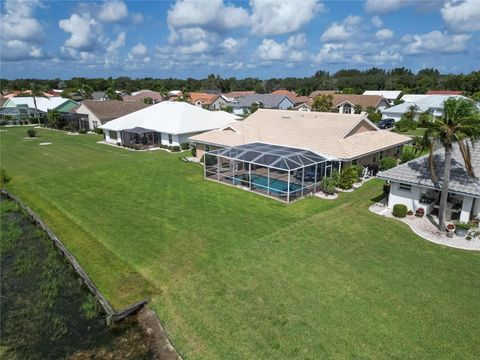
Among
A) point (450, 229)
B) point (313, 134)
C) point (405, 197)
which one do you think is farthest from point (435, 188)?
point (313, 134)

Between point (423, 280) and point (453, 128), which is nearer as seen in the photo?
point (423, 280)

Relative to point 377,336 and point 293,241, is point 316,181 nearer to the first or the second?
point 293,241

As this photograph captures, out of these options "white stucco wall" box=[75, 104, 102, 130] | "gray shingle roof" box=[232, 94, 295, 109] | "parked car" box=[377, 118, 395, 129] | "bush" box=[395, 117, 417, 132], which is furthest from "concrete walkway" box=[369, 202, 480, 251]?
"gray shingle roof" box=[232, 94, 295, 109]

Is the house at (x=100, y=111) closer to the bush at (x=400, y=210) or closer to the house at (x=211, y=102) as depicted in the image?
the house at (x=211, y=102)

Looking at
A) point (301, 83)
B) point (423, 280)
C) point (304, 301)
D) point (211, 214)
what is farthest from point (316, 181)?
point (301, 83)

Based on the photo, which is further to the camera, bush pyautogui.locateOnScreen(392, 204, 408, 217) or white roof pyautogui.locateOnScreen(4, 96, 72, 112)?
white roof pyautogui.locateOnScreen(4, 96, 72, 112)

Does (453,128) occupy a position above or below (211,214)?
above

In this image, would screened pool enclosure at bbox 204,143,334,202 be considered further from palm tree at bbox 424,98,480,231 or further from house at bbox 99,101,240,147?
house at bbox 99,101,240,147

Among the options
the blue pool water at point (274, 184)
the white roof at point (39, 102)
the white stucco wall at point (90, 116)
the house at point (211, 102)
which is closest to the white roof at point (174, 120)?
the white stucco wall at point (90, 116)

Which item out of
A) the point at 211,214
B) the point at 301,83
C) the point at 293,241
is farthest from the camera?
the point at 301,83
